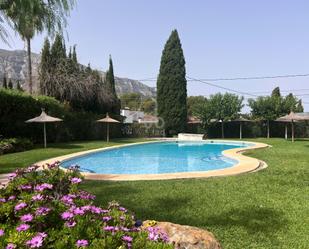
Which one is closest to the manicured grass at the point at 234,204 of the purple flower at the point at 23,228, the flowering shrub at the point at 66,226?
the flowering shrub at the point at 66,226

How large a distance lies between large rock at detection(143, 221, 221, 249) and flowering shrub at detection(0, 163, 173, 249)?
0.77 metres

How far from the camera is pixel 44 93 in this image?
89.7ft

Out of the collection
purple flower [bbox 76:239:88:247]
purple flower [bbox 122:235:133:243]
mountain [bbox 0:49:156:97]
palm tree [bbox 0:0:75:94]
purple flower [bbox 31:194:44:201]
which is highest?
mountain [bbox 0:49:156:97]

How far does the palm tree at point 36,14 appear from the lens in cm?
548

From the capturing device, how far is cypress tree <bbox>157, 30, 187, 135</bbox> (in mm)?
33875

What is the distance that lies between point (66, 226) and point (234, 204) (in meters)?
4.83

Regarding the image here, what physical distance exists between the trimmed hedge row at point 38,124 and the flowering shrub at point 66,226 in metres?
16.7

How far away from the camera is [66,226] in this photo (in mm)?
2514

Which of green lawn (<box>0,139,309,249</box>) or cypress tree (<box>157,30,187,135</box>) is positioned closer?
green lawn (<box>0,139,309,249</box>)

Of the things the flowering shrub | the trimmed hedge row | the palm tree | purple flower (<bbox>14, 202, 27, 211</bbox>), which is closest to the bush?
the trimmed hedge row

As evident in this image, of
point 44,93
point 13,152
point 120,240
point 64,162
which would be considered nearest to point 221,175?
point 64,162

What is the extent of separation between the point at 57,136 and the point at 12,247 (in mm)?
22190

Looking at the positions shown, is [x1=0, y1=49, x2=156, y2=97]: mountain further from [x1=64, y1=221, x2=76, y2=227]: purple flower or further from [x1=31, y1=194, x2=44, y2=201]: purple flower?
[x1=64, y1=221, x2=76, y2=227]: purple flower

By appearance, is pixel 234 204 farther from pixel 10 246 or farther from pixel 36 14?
pixel 10 246
